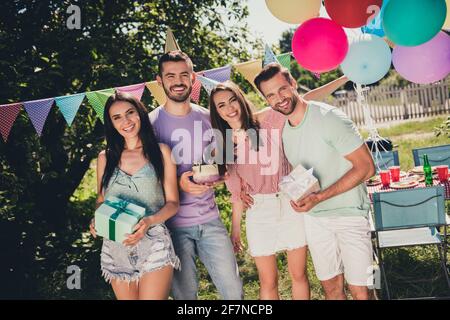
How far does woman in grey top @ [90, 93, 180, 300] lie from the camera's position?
2.78 meters

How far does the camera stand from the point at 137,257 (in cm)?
279

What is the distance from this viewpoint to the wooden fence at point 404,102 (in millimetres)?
11936

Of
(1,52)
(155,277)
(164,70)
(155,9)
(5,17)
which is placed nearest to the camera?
(155,277)

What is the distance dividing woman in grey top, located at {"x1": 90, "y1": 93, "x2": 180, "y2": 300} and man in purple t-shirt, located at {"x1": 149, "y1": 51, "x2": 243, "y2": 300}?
0.15 m

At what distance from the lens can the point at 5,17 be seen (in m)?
4.64

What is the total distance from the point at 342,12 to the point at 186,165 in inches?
53.6

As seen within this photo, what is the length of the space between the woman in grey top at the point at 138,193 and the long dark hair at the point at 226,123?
0.34m

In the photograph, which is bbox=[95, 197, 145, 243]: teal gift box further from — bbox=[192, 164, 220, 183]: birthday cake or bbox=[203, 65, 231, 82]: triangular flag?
bbox=[203, 65, 231, 82]: triangular flag

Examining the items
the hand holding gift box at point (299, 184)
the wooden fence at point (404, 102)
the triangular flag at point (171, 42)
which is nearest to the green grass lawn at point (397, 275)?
the hand holding gift box at point (299, 184)

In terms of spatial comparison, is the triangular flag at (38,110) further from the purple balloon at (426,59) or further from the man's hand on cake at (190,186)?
the purple balloon at (426,59)

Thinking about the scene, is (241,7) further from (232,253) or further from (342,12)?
(232,253)

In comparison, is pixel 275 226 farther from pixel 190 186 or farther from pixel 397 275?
pixel 397 275

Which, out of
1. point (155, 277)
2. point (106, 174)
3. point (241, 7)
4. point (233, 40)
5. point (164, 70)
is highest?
point (241, 7)

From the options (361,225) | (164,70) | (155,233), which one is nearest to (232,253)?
(155,233)
